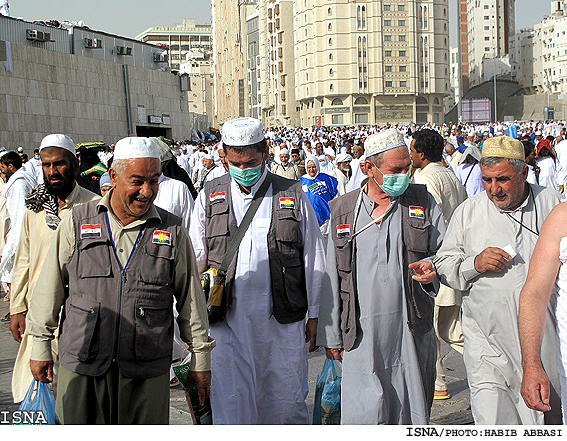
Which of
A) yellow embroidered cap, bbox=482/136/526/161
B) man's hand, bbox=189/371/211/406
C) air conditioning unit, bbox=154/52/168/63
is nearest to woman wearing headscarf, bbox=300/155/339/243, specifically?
yellow embroidered cap, bbox=482/136/526/161

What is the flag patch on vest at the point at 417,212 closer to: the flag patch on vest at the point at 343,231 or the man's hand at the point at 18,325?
the flag patch on vest at the point at 343,231

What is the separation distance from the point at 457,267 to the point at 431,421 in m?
1.50

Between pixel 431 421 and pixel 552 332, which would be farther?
pixel 431 421

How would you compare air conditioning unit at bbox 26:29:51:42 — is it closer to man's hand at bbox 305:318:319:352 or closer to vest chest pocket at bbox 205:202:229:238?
vest chest pocket at bbox 205:202:229:238

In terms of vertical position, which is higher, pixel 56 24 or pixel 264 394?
pixel 56 24

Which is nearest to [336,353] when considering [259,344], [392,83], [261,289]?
[259,344]

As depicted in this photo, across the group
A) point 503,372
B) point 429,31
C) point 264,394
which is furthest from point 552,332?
point 429,31

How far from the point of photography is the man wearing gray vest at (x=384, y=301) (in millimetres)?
4039

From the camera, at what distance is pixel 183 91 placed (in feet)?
164

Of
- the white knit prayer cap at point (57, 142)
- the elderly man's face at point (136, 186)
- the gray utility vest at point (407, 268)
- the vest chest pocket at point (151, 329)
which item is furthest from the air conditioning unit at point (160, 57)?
the vest chest pocket at point (151, 329)

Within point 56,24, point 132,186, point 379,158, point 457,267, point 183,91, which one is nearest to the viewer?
point 132,186

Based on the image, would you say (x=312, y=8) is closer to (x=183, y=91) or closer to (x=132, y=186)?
(x=183, y=91)

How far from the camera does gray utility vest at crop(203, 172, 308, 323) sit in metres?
4.21

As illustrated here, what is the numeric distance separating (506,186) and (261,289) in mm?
1432
